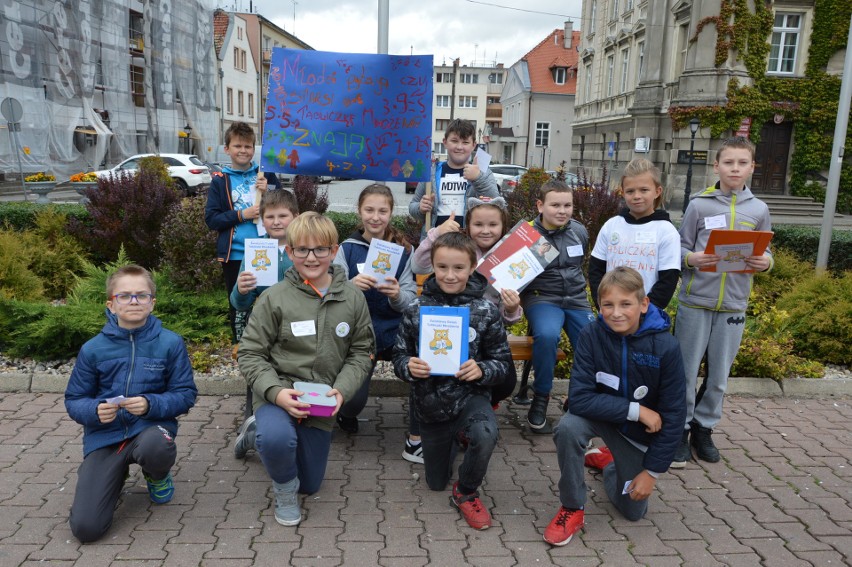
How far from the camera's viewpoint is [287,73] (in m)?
4.72

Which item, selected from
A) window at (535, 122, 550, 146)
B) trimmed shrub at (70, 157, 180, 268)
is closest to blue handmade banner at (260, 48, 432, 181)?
trimmed shrub at (70, 157, 180, 268)

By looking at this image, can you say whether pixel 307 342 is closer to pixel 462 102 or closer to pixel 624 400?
pixel 624 400

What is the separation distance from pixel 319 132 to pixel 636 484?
10.5ft

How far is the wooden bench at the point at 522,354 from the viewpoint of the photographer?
470 cm

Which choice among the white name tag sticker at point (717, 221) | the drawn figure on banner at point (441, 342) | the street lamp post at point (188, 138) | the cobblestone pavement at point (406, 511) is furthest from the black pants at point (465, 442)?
the street lamp post at point (188, 138)

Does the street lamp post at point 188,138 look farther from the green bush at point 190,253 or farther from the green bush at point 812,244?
the green bush at point 812,244

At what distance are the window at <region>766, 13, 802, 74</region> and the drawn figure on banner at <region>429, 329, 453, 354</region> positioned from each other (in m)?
27.6

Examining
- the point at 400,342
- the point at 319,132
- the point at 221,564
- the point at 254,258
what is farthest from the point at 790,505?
the point at 319,132

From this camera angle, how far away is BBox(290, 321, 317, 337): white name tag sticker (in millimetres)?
3637

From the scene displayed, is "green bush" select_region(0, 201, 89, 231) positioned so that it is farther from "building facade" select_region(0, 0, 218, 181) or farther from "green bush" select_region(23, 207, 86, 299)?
"building facade" select_region(0, 0, 218, 181)

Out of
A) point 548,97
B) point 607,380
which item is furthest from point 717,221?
point 548,97

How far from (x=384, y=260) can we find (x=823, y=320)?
181 inches

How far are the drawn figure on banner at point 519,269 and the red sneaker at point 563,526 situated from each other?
145 centimetres

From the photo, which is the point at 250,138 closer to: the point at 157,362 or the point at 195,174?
the point at 157,362
